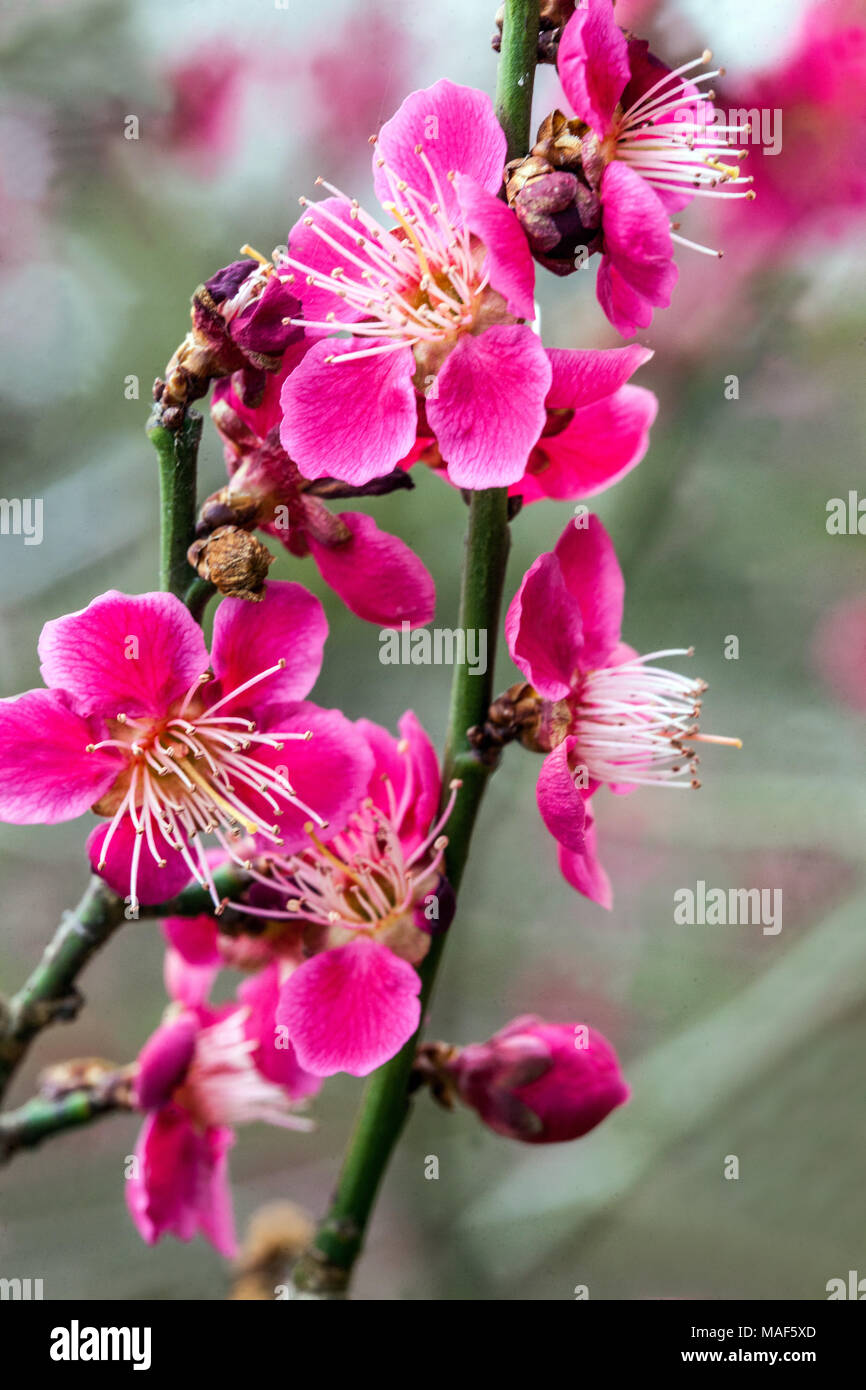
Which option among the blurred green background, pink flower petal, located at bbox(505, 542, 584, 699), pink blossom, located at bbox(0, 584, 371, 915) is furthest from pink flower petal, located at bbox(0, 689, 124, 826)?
the blurred green background

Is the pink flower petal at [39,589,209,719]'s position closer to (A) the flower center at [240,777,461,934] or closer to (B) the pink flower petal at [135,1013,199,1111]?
(A) the flower center at [240,777,461,934]

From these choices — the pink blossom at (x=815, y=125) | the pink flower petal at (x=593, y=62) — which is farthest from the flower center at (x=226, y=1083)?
the pink blossom at (x=815, y=125)

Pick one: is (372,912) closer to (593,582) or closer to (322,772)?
(322,772)

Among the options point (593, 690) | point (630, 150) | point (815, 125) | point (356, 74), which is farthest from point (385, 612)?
point (815, 125)

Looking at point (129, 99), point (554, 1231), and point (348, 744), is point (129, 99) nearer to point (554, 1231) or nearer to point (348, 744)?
point (348, 744)

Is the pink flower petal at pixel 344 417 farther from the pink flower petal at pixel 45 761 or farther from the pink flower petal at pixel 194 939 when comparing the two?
the pink flower petal at pixel 194 939
